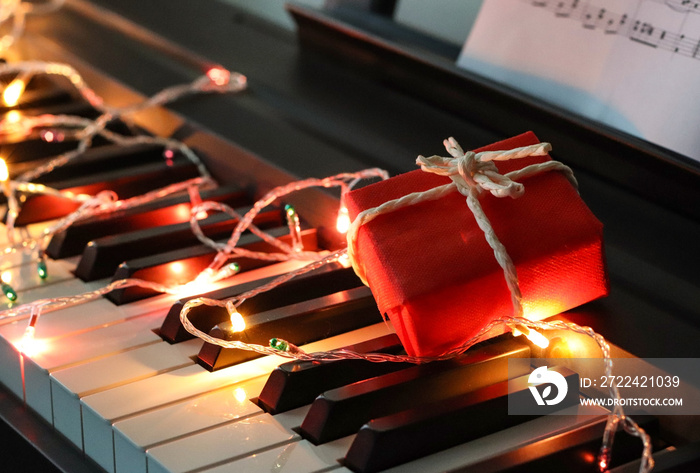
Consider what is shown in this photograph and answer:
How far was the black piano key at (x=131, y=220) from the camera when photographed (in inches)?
50.6

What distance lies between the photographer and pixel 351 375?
969 mm

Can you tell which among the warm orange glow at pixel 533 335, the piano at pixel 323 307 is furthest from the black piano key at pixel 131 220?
the warm orange glow at pixel 533 335

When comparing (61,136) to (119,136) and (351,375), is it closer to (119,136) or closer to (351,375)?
(119,136)

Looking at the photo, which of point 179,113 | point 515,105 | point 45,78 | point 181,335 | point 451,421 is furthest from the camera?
point 45,78

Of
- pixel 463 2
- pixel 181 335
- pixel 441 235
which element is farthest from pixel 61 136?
pixel 441 235

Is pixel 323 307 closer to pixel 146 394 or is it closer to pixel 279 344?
pixel 279 344

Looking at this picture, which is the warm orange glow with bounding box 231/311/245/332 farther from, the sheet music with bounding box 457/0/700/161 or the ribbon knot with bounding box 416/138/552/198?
the sheet music with bounding box 457/0/700/161

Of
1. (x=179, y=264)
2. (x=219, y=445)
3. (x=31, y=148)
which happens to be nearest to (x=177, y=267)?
(x=179, y=264)

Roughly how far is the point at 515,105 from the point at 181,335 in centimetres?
61

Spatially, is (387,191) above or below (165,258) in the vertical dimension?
above

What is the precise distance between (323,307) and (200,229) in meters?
0.30

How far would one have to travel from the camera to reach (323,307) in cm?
108

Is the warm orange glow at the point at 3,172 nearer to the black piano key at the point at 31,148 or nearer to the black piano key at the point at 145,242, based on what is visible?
the black piano key at the point at 31,148

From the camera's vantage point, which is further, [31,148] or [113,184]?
[31,148]
